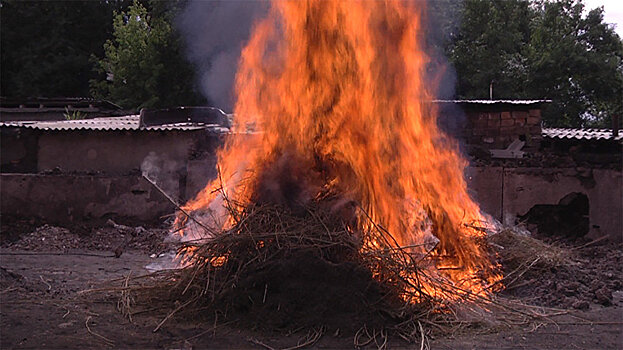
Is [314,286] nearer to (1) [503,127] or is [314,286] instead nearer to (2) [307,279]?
(2) [307,279]

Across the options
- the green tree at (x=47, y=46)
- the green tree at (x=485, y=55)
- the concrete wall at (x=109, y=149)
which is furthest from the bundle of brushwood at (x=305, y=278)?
the green tree at (x=47, y=46)

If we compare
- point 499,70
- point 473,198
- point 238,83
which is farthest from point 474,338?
point 499,70

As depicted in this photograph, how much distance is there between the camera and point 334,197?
6.61 m

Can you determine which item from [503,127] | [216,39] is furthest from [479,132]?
[216,39]

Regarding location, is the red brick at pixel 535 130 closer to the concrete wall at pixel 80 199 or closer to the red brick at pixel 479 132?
the red brick at pixel 479 132

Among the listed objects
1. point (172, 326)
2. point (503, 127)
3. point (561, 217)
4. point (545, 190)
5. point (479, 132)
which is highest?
point (503, 127)

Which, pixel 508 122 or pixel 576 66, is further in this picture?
pixel 576 66

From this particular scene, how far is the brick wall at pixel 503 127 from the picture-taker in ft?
41.4

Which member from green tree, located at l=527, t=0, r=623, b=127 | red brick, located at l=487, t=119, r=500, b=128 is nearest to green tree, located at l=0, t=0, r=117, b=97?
green tree, located at l=527, t=0, r=623, b=127

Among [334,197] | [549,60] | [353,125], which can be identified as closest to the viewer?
[334,197]

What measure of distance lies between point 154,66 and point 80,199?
48.8 ft

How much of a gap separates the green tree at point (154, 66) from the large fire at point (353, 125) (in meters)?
18.4

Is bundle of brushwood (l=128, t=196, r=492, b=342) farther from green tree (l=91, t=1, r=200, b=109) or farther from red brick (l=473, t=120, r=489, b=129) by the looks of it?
green tree (l=91, t=1, r=200, b=109)

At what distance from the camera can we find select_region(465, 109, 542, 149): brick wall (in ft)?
41.4
